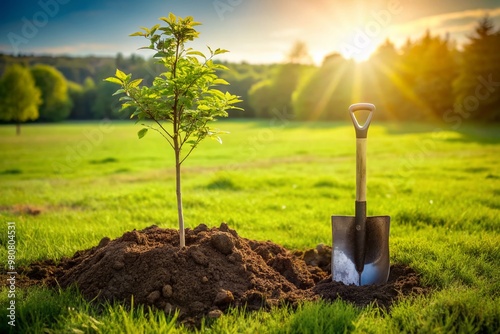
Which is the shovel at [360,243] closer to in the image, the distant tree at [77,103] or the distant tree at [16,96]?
the distant tree at [16,96]

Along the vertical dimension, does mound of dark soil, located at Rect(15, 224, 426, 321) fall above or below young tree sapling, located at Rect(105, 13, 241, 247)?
below

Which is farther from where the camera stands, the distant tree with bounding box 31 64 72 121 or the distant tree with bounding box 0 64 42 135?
the distant tree with bounding box 31 64 72 121

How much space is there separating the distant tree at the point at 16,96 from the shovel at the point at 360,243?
51.0 metres

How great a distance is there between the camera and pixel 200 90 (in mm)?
Result: 4641

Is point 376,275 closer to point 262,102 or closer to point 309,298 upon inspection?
point 309,298

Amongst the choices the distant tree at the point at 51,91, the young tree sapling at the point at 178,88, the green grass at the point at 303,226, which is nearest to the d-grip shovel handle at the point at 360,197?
the green grass at the point at 303,226

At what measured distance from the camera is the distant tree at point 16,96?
47219 millimetres

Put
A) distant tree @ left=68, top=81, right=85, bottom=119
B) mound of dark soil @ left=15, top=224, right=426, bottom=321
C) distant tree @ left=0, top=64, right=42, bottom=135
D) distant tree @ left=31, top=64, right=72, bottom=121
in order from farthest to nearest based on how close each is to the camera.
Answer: distant tree @ left=68, top=81, right=85, bottom=119, distant tree @ left=31, top=64, right=72, bottom=121, distant tree @ left=0, top=64, right=42, bottom=135, mound of dark soil @ left=15, top=224, right=426, bottom=321

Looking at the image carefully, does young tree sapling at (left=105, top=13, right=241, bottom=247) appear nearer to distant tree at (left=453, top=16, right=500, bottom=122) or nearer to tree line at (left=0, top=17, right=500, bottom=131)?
tree line at (left=0, top=17, right=500, bottom=131)

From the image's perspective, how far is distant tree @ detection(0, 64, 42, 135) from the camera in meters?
47.2

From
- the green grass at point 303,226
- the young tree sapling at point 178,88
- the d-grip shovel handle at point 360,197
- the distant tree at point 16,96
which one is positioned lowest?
the green grass at point 303,226

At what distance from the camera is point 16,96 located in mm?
47594

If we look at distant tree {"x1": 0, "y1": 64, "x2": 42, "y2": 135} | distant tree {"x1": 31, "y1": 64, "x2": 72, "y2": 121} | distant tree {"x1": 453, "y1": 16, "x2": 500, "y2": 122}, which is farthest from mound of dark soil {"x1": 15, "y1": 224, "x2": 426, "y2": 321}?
distant tree {"x1": 31, "y1": 64, "x2": 72, "y2": 121}

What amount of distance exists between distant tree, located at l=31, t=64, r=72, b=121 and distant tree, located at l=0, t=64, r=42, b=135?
74.6ft
